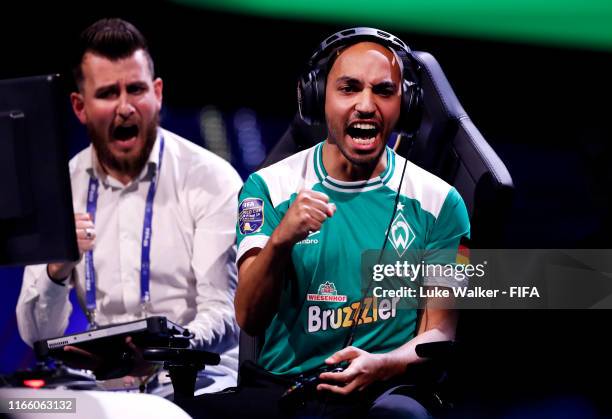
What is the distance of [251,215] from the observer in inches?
90.4

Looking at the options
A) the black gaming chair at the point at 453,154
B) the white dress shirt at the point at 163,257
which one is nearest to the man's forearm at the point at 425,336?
the black gaming chair at the point at 453,154

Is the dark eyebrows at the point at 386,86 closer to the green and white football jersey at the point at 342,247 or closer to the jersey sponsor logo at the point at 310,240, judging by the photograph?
the green and white football jersey at the point at 342,247

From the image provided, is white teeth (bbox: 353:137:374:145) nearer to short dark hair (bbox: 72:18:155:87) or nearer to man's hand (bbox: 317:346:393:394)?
man's hand (bbox: 317:346:393:394)

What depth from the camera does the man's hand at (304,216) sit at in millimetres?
2049

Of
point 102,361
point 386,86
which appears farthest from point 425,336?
point 102,361

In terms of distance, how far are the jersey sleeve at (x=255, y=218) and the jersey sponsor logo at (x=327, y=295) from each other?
0.19 metres

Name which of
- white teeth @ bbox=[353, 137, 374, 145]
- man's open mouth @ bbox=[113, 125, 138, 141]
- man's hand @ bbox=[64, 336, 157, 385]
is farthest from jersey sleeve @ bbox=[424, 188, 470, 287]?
man's open mouth @ bbox=[113, 125, 138, 141]

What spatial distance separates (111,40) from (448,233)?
57.3 inches

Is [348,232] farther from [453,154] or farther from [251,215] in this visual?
[453,154]

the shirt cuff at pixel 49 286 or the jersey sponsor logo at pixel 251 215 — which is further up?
the jersey sponsor logo at pixel 251 215

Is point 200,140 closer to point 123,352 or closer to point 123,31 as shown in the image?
point 123,31

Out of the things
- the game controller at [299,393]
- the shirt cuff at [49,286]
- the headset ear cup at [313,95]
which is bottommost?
the game controller at [299,393]

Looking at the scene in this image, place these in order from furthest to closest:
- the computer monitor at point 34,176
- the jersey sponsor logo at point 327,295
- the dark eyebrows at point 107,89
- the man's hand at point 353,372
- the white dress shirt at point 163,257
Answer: the dark eyebrows at point 107,89 < the white dress shirt at point 163,257 < the jersey sponsor logo at point 327,295 < the man's hand at point 353,372 < the computer monitor at point 34,176

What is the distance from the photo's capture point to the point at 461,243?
230 centimetres
